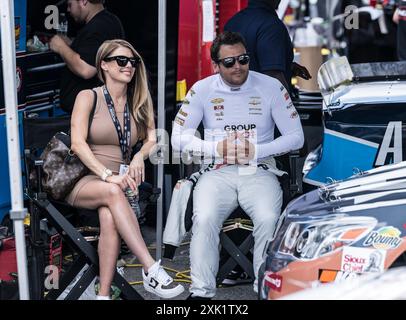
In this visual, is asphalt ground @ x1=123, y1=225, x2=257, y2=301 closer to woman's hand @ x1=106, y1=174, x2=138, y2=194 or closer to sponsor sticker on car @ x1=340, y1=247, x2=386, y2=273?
woman's hand @ x1=106, y1=174, x2=138, y2=194

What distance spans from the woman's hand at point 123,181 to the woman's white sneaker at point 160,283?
47cm

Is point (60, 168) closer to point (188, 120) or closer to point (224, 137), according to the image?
point (188, 120)

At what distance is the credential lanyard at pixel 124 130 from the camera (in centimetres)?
554

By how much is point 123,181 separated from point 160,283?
0.61 metres

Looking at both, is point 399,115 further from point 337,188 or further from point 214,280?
point 214,280

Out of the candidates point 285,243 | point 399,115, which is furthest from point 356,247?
point 399,115

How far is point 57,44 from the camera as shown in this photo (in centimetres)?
635

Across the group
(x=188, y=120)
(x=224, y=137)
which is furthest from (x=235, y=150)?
(x=188, y=120)

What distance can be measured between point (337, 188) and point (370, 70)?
1901mm

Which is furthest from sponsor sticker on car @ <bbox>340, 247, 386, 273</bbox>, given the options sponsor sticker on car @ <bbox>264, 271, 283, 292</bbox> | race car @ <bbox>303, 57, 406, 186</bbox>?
race car @ <bbox>303, 57, 406, 186</bbox>

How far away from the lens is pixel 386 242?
14.1 feet

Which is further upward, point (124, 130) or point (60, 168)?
point (124, 130)

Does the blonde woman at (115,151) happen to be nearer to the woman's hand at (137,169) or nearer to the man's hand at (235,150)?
the woman's hand at (137,169)

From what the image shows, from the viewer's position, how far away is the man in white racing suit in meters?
5.43
